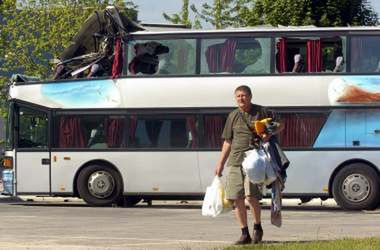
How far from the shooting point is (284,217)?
19781 millimetres

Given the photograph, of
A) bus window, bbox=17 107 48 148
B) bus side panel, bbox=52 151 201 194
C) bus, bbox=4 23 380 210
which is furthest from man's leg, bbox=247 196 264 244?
bus window, bbox=17 107 48 148

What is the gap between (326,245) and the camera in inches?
475

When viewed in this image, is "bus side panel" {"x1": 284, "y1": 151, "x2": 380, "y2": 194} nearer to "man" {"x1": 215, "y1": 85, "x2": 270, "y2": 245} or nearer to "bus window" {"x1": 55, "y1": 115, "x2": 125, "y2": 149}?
"bus window" {"x1": 55, "y1": 115, "x2": 125, "y2": 149}

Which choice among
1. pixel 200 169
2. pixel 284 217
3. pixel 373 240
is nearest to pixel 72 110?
pixel 200 169

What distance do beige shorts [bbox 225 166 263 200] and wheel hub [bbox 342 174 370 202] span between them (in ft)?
31.8

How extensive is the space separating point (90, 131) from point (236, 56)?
3.68 metres

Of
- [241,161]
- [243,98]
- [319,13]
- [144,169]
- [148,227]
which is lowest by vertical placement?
[148,227]

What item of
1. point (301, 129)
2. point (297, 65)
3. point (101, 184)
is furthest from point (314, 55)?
point (101, 184)

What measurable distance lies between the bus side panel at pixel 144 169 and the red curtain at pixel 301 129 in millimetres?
2027

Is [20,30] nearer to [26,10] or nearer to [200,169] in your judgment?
[26,10]

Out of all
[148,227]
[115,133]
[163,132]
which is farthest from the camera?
[115,133]

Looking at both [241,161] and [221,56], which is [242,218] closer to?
[241,161]

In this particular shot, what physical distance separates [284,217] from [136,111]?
5.16 m

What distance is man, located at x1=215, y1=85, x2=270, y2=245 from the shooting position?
12891 mm
